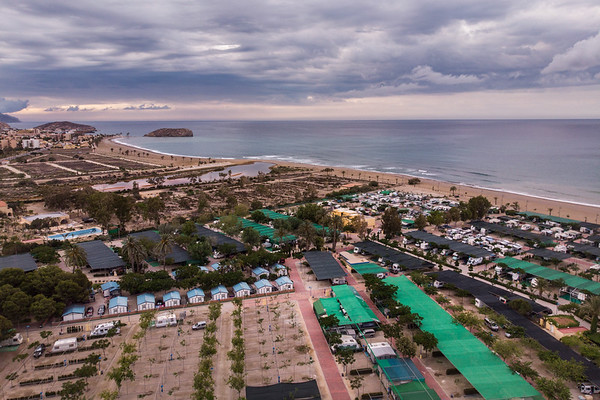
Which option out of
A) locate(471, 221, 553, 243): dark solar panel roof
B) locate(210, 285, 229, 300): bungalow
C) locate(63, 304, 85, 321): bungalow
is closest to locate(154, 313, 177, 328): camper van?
locate(210, 285, 229, 300): bungalow

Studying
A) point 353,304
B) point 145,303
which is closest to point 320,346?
point 353,304

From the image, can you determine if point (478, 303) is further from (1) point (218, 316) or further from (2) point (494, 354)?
(1) point (218, 316)

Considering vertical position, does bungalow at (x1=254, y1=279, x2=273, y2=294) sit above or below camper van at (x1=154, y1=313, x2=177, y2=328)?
above

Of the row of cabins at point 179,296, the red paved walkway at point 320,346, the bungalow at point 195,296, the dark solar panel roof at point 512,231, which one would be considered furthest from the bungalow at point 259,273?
the dark solar panel roof at point 512,231

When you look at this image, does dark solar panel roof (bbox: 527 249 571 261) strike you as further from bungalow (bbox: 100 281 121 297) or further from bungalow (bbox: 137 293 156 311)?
bungalow (bbox: 100 281 121 297)

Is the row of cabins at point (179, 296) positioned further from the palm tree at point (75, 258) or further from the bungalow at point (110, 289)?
the palm tree at point (75, 258)

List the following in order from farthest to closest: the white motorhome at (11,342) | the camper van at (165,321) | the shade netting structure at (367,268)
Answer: the shade netting structure at (367,268)
the camper van at (165,321)
the white motorhome at (11,342)
